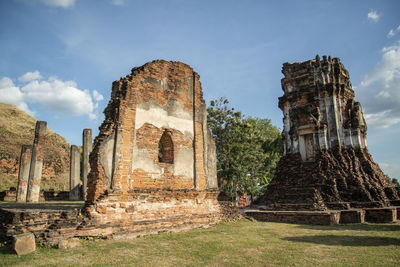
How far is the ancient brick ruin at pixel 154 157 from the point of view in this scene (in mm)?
7336

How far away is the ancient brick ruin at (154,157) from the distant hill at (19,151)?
23.1 metres

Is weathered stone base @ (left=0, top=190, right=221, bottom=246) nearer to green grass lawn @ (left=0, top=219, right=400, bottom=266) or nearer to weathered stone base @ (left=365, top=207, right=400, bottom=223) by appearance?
green grass lawn @ (left=0, top=219, right=400, bottom=266)

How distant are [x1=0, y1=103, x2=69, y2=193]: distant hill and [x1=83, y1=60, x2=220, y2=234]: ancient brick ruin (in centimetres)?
2306

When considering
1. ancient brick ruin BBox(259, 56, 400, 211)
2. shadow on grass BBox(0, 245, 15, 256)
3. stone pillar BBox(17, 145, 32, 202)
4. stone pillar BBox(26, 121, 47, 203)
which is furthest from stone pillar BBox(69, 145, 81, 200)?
shadow on grass BBox(0, 245, 15, 256)

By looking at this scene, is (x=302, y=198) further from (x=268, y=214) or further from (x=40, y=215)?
(x=40, y=215)

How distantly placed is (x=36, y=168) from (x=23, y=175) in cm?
213

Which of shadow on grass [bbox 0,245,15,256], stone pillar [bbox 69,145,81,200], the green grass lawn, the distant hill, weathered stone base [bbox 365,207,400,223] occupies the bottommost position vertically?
the green grass lawn

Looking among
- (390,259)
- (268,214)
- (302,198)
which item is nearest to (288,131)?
(302,198)

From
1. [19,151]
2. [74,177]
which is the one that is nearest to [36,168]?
[74,177]

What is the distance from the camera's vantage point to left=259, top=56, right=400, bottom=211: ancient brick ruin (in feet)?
39.5

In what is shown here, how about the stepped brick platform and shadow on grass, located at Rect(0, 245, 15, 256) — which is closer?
shadow on grass, located at Rect(0, 245, 15, 256)

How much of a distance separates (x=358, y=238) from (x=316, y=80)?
966cm

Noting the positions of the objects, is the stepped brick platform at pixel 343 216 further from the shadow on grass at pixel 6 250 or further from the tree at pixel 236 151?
the shadow on grass at pixel 6 250

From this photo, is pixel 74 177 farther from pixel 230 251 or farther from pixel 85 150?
pixel 230 251
